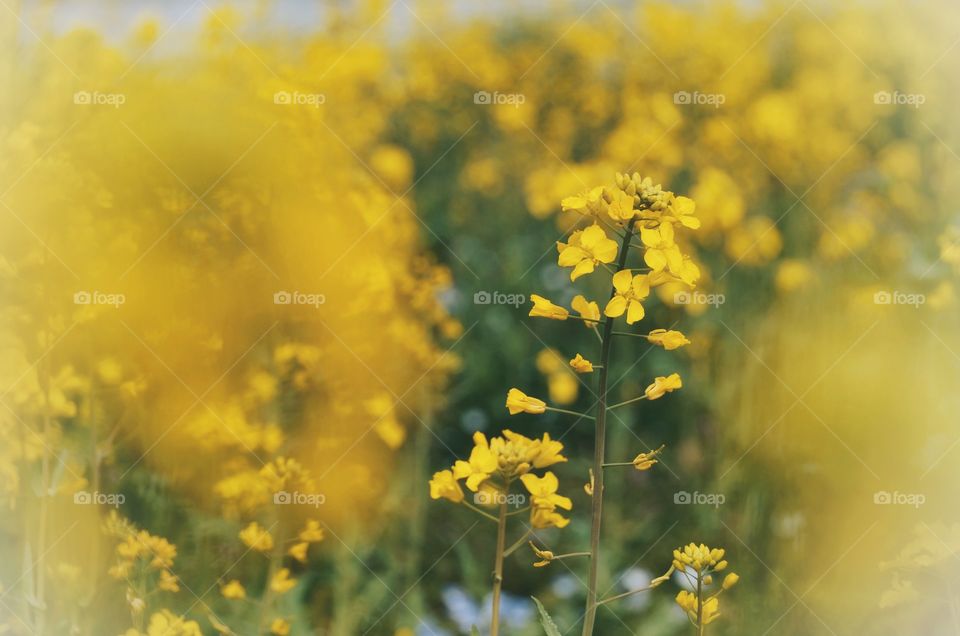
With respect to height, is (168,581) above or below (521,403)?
below

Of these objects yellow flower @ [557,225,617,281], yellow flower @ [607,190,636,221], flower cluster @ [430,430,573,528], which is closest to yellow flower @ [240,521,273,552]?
flower cluster @ [430,430,573,528]

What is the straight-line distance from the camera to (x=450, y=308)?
3752 millimetres

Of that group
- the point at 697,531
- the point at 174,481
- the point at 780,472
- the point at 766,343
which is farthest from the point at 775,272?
the point at 174,481

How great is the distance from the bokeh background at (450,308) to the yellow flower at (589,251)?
4.07 ft

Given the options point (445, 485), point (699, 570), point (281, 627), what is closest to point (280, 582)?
point (281, 627)

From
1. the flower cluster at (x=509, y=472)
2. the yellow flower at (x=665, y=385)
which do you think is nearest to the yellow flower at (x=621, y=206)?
the yellow flower at (x=665, y=385)

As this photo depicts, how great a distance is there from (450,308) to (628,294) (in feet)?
6.40

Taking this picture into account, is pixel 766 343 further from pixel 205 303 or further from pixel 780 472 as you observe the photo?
pixel 205 303

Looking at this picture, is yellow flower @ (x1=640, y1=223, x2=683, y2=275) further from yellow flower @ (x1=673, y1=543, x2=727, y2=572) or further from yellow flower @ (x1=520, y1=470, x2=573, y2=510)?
yellow flower @ (x1=673, y1=543, x2=727, y2=572)

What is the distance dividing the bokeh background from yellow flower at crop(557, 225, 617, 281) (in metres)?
1.24

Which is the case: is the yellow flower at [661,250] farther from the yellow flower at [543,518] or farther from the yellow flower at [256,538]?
the yellow flower at [256,538]

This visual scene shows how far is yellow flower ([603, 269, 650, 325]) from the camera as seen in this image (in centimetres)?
180

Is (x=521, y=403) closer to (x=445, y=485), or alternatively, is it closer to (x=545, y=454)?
(x=545, y=454)


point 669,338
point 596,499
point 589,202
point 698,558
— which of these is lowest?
point 698,558
